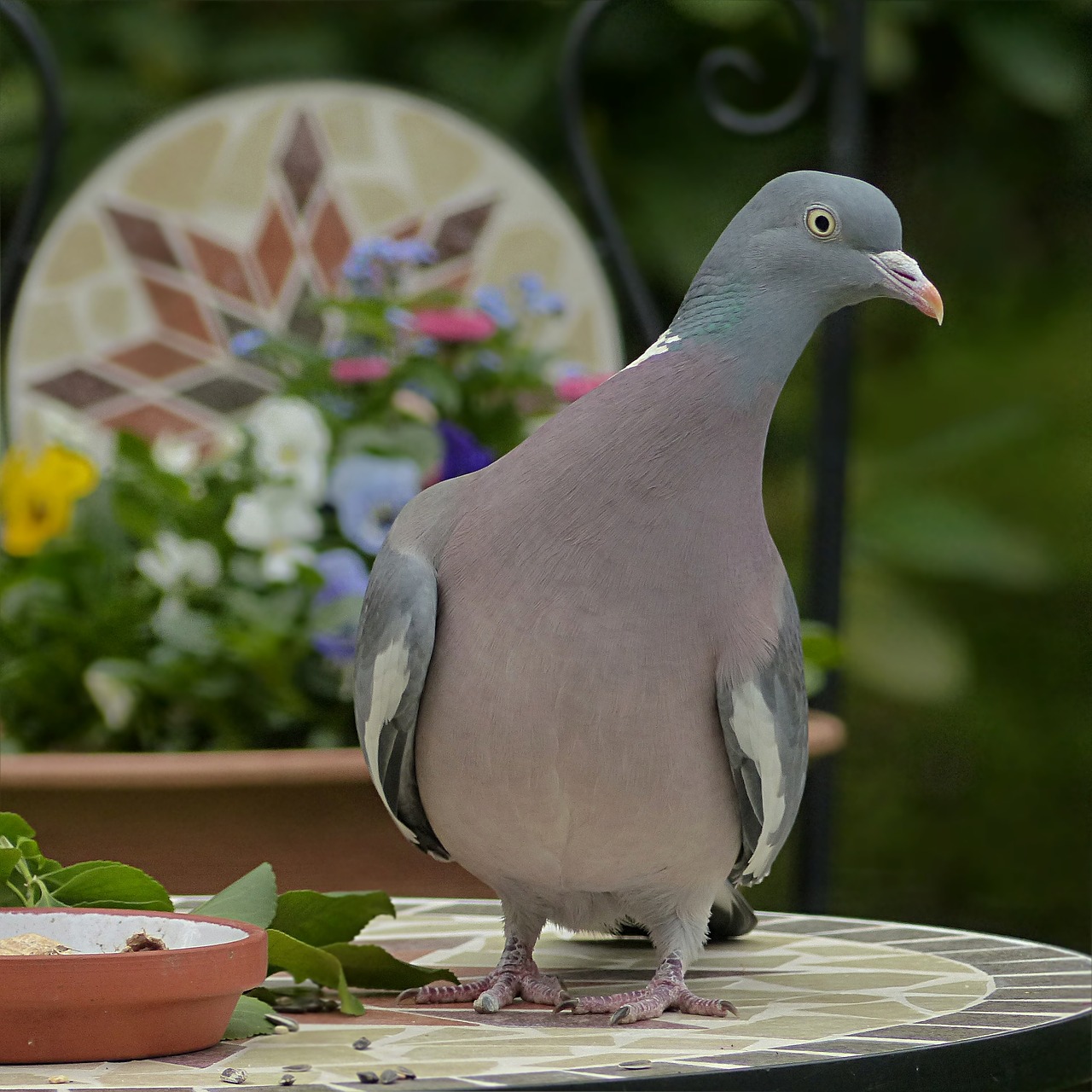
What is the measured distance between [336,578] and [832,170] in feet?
3.72

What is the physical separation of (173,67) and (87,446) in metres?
1.45

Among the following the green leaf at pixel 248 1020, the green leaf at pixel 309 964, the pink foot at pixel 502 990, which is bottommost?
the pink foot at pixel 502 990

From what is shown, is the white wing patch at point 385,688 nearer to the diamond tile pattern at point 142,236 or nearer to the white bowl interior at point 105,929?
the white bowl interior at point 105,929

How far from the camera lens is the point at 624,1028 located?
4.27 feet

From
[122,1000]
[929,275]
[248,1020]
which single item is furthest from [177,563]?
[929,275]

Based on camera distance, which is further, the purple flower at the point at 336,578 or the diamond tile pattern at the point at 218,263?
the diamond tile pattern at the point at 218,263

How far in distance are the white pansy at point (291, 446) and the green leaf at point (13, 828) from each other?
1.12 meters

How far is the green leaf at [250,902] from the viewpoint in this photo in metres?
1.33

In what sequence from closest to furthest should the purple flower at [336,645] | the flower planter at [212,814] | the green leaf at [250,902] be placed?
the green leaf at [250,902] < the flower planter at [212,814] < the purple flower at [336,645]

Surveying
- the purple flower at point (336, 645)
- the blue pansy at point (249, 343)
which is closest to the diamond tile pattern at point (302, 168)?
the blue pansy at point (249, 343)

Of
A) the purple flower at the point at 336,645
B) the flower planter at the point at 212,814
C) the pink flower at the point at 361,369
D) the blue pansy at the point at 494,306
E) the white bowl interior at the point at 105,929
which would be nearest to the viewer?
the white bowl interior at the point at 105,929

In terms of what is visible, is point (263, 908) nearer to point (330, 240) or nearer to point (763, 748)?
point (763, 748)

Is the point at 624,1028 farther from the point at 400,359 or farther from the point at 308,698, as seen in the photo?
the point at 400,359

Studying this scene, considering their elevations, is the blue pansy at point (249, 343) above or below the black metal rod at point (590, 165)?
below
